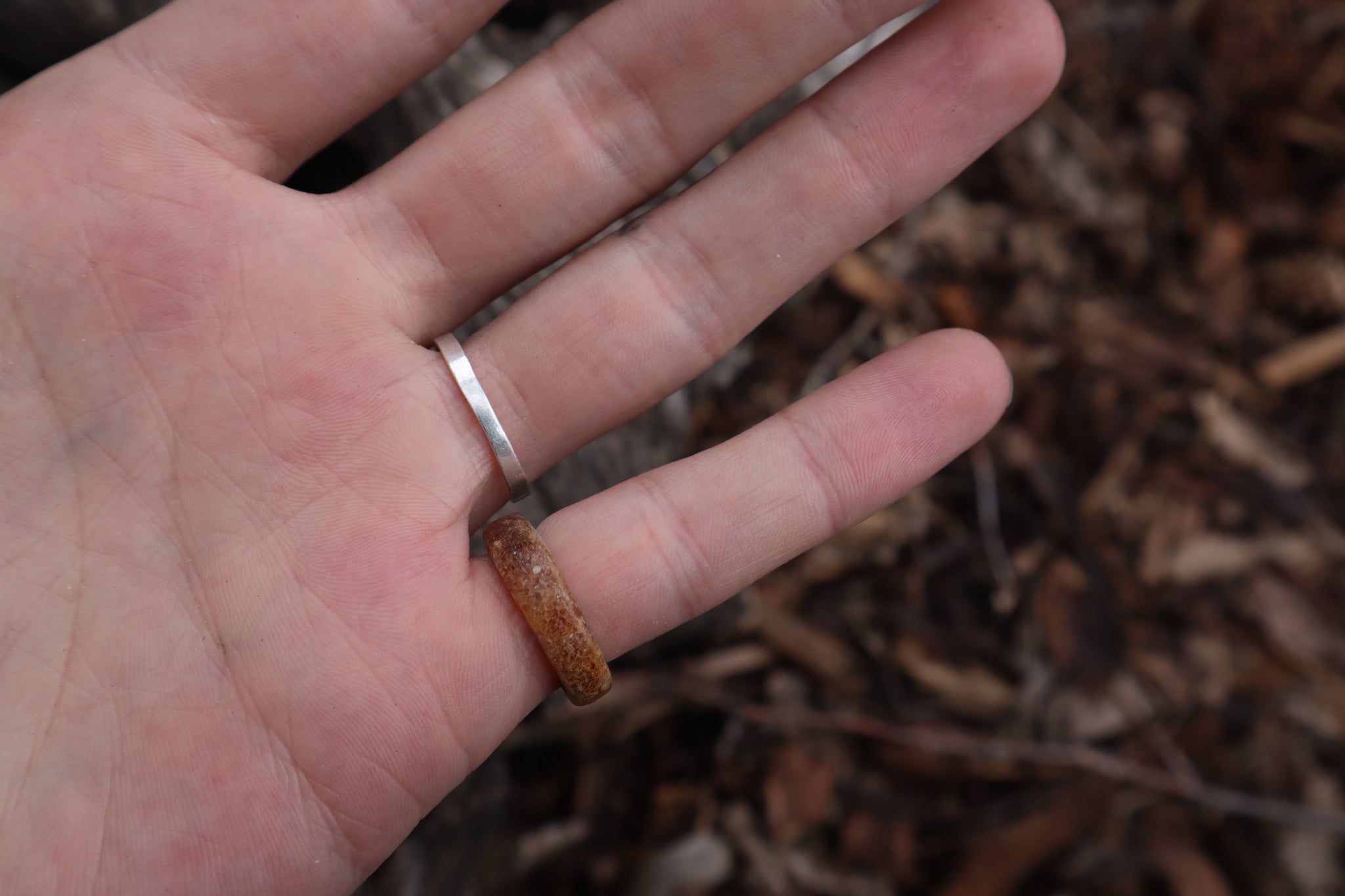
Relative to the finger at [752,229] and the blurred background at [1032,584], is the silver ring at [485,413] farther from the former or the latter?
the blurred background at [1032,584]

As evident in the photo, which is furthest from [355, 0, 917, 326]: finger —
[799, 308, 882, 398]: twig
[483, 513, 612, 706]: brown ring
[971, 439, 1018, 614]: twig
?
[971, 439, 1018, 614]: twig

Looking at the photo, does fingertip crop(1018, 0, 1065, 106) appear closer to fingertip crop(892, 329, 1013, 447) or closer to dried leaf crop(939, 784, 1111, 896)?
fingertip crop(892, 329, 1013, 447)

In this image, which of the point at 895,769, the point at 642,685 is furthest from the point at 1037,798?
the point at 642,685

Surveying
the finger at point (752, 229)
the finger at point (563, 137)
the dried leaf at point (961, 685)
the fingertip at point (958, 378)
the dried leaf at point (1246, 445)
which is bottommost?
the dried leaf at point (1246, 445)

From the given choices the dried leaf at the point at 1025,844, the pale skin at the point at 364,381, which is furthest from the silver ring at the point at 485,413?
the dried leaf at the point at 1025,844

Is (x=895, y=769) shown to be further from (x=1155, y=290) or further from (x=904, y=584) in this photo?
(x=1155, y=290)

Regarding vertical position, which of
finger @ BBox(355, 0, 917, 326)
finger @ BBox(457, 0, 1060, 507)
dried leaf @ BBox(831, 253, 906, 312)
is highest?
finger @ BBox(355, 0, 917, 326)

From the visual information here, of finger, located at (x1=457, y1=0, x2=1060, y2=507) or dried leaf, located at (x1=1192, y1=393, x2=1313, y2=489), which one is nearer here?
finger, located at (x1=457, y1=0, x2=1060, y2=507)
